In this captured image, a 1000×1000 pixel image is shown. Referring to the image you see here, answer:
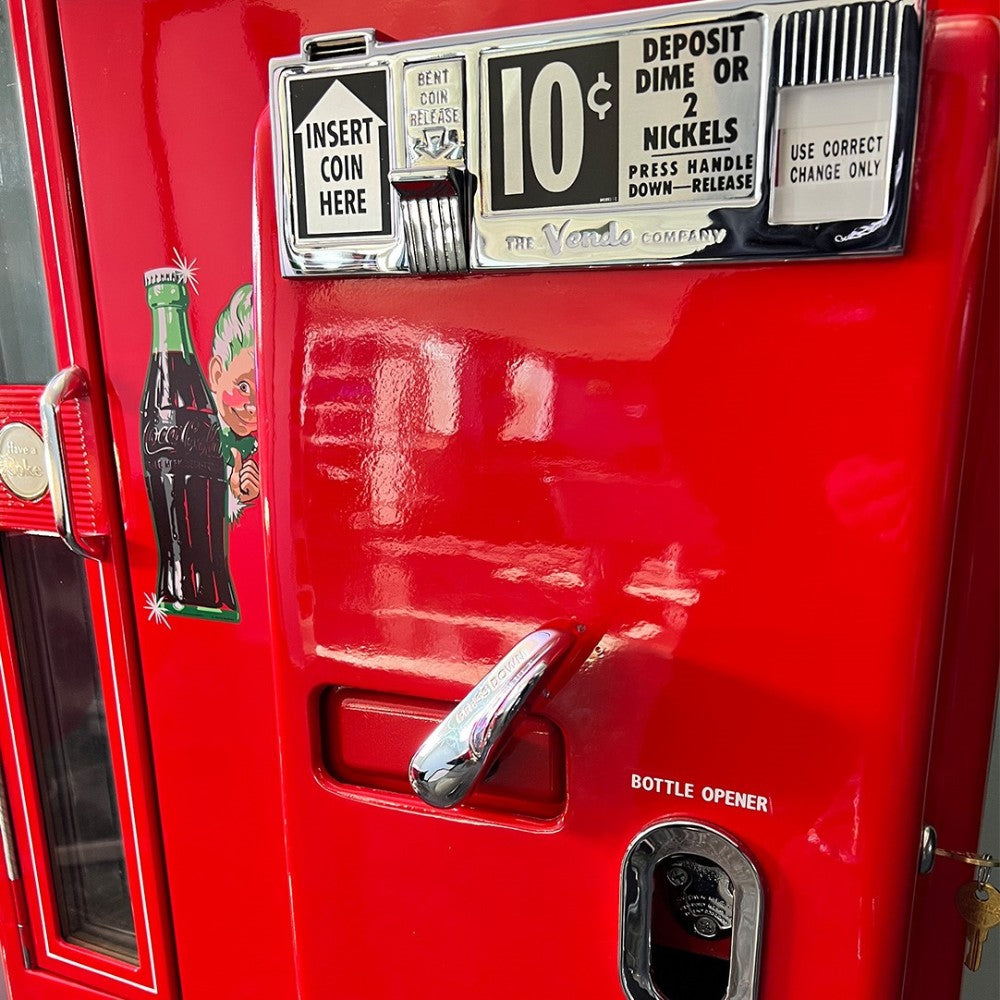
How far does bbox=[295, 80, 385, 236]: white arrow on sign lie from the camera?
73 centimetres

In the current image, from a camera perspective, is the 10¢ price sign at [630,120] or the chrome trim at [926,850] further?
the chrome trim at [926,850]

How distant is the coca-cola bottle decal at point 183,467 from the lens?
1.10 meters

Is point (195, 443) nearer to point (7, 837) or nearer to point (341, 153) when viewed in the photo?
point (341, 153)

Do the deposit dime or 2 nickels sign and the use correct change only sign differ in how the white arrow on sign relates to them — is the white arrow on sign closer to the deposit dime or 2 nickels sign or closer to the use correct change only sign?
the use correct change only sign

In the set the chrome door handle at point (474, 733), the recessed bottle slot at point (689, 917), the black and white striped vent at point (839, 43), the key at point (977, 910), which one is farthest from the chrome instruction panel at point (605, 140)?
the key at point (977, 910)

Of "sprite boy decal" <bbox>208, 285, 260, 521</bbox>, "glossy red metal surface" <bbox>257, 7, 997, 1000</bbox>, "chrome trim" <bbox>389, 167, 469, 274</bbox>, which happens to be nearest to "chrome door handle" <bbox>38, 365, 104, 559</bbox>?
"sprite boy decal" <bbox>208, 285, 260, 521</bbox>

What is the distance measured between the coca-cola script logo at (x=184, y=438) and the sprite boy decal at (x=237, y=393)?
2 cm

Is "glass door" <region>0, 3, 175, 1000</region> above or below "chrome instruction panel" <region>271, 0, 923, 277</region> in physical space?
below

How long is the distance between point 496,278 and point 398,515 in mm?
210

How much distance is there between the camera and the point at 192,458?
113 centimetres

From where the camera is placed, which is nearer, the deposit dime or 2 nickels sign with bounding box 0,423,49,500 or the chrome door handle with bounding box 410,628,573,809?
the chrome door handle with bounding box 410,628,573,809

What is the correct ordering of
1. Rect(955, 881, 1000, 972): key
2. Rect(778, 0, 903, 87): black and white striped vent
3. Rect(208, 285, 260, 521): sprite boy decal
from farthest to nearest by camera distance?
1. Rect(208, 285, 260, 521): sprite boy decal
2. Rect(955, 881, 1000, 972): key
3. Rect(778, 0, 903, 87): black and white striped vent

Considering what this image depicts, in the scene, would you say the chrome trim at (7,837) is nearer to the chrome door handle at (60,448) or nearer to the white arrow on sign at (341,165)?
the chrome door handle at (60,448)

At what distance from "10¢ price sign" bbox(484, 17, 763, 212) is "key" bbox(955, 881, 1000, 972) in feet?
2.10
